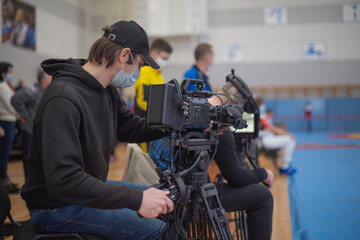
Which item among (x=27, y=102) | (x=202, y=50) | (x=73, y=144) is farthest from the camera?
(x=27, y=102)

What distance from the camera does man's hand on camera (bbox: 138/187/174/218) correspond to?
1.12 m

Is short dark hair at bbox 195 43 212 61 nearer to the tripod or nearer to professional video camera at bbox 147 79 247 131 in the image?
professional video camera at bbox 147 79 247 131

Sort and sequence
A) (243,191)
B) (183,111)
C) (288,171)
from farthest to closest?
(288,171) < (243,191) < (183,111)

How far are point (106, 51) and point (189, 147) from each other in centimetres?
53

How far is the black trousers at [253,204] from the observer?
1.81m

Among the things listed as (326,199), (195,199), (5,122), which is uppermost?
(5,122)

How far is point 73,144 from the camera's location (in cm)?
110

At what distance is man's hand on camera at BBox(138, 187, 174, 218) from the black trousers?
712 mm

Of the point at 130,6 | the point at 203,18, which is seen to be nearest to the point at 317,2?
the point at 203,18

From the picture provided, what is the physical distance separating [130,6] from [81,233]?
13693 millimetres

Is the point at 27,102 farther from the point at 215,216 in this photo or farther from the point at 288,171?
the point at 288,171

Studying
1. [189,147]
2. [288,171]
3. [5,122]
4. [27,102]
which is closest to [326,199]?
[288,171]

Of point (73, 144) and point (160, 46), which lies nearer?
point (73, 144)

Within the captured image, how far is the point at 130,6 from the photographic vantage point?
1380 cm
